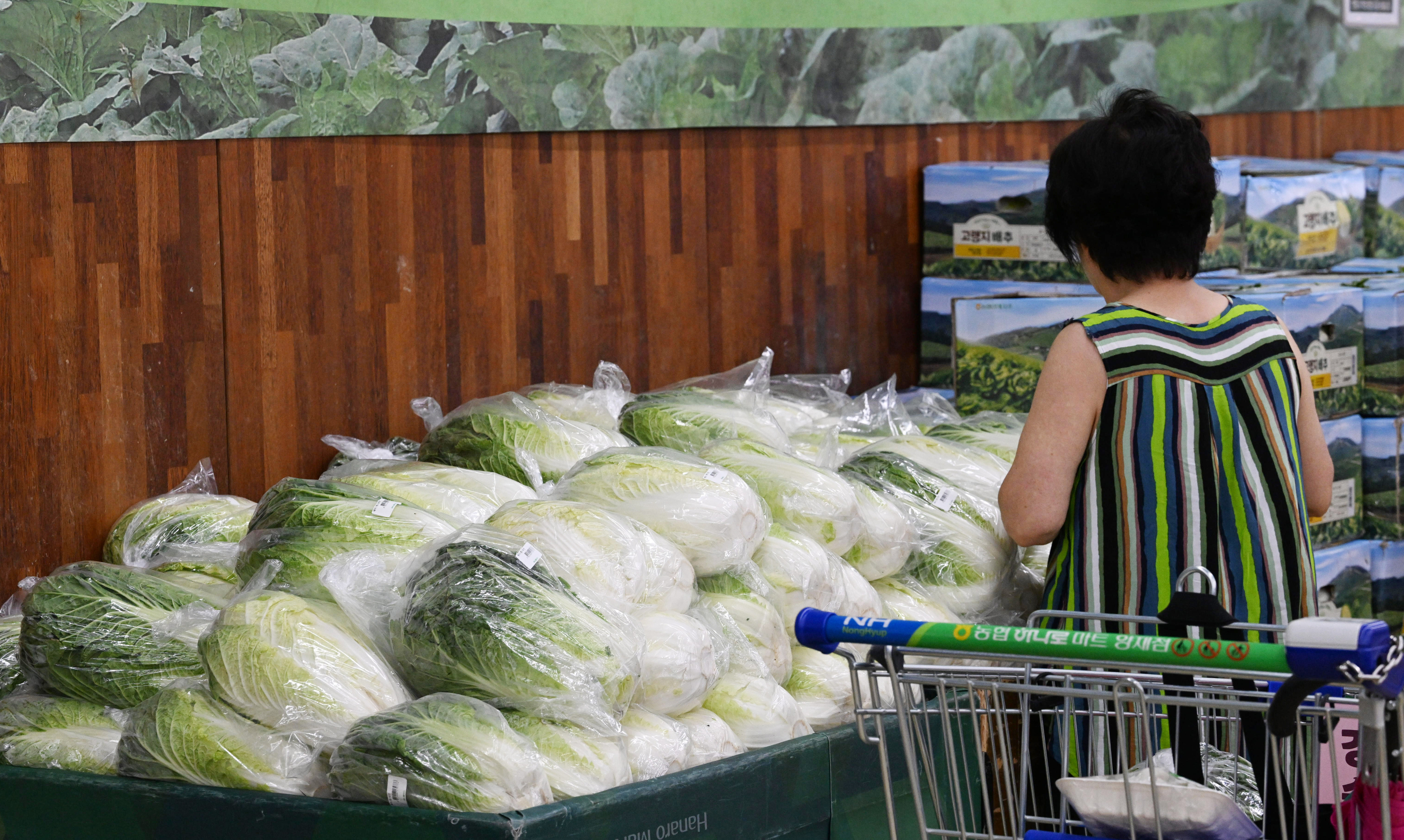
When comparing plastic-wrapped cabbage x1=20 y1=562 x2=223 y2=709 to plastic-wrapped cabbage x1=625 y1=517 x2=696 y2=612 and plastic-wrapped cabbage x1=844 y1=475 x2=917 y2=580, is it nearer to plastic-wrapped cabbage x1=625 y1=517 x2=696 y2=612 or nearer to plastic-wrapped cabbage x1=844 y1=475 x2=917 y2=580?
plastic-wrapped cabbage x1=625 y1=517 x2=696 y2=612

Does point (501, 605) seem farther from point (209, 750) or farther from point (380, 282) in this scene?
point (380, 282)

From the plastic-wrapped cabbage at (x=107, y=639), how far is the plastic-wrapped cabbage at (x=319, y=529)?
6.4 inches

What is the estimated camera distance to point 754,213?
5.17 m

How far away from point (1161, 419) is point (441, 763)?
1.28m

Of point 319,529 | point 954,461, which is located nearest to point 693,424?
point 954,461

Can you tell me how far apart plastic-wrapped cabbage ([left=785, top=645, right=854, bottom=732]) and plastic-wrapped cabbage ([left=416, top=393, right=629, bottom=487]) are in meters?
0.77

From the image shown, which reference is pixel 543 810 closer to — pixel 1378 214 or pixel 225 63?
pixel 225 63

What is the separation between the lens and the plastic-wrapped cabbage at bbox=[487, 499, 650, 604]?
Answer: 2.74 metres

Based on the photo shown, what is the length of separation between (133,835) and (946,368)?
3.49m

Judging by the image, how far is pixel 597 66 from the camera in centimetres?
457

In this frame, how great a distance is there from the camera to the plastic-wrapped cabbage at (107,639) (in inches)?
109

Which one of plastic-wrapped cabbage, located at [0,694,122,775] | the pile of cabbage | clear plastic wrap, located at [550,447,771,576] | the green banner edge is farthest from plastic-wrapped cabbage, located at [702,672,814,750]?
the green banner edge

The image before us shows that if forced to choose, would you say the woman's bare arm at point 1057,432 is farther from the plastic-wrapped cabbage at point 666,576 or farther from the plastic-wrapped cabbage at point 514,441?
the plastic-wrapped cabbage at point 514,441

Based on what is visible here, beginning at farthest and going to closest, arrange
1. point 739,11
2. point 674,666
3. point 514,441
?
point 739,11
point 514,441
point 674,666
